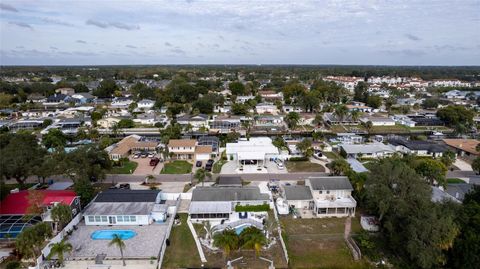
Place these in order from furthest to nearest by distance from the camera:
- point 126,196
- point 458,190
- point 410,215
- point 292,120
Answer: point 292,120 → point 458,190 → point 126,196 → point 410,215

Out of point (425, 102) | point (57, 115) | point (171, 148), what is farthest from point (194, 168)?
point (425, 102)

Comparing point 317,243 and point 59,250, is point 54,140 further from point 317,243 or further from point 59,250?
point 317,243

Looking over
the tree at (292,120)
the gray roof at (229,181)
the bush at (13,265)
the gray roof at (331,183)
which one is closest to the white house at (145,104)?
the tree at (292,120)

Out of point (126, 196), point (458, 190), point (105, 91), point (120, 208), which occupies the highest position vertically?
point (105, 91)

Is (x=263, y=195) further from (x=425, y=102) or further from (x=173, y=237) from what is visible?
(x=425, y=102)

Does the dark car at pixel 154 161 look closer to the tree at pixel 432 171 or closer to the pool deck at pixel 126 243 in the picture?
the pool deck at pixel 126 243

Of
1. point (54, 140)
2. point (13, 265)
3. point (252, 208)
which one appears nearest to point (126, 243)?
point (13, 265)
